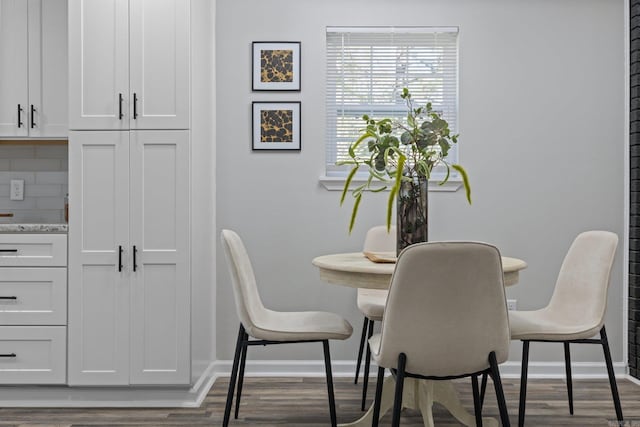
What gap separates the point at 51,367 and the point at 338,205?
1730 millimetres

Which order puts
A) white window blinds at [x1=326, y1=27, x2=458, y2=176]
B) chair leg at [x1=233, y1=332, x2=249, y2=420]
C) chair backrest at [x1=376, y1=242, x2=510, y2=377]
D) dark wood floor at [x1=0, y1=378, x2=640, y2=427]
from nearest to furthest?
chair backrest at [x1=376, y1=242, x2=510, y2=377], chair leg at [x1=233, y1=332, x2=249, y2=420], dark wood floor at [x1=0, y1=378, x2=640, y2=427], white window blinds at [x1=326, y1=27, x2=458, y2=176]

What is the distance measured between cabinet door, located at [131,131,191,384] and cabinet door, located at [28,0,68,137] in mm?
568

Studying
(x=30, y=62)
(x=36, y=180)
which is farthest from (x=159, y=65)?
(x=36, y=180)

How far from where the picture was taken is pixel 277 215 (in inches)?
133

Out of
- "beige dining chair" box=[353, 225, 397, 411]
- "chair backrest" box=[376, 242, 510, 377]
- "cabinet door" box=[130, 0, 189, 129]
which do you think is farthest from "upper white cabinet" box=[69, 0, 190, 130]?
"chair backrest" box=[376, 242, 510, 377]

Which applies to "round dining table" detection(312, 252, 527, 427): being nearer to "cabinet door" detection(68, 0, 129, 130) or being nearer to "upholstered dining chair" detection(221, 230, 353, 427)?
"upholstered dining chair" detection(221, 230, 353, 427)

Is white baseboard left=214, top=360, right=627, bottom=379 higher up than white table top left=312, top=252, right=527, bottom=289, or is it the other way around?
Answer: white table top left=312, top=252, right=527, bottom=289

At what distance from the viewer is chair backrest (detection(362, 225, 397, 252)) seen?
309 cm

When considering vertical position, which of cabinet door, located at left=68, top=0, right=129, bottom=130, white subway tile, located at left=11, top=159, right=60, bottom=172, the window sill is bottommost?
the window sill

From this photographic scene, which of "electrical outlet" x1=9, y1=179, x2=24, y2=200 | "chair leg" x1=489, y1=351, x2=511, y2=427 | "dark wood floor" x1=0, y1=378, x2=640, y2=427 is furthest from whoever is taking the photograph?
"electrical outlet" x1=9, y1=179, x2=24, y2=200

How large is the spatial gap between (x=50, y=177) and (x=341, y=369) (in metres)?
2.02

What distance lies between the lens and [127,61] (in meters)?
2.78

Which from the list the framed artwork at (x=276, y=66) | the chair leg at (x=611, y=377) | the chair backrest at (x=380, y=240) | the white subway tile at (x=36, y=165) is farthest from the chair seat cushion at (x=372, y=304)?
the white subway tile at (x=36, y=165)

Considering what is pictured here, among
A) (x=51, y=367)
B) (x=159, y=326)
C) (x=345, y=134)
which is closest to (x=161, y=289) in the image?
(x=159, y=326)
